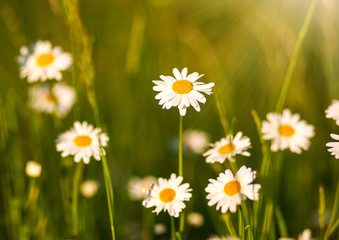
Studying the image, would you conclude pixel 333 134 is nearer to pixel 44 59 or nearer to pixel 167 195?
pixel 167 195

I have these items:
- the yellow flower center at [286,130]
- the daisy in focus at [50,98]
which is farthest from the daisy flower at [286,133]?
the daisy in focus at [50,98]

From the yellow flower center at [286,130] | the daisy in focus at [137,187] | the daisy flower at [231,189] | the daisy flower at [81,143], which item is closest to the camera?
the daisy flower at [231,189]

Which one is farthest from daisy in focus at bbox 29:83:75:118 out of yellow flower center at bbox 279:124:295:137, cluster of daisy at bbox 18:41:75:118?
yellow flower center at bbox 279:124:295:137

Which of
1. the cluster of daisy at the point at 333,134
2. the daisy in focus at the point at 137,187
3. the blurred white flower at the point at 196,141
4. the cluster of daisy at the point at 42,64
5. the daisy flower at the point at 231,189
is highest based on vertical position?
the cluster of daisy at the point at 42,64

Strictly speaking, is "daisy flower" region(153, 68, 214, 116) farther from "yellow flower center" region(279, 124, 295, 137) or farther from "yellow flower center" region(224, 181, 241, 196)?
"yellow flower center" region(279, 124, 295, 137)

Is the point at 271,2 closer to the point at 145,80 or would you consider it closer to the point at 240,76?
the point at 145,80

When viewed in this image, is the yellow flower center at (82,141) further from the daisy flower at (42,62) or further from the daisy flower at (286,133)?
the daisy flower at (286,133)

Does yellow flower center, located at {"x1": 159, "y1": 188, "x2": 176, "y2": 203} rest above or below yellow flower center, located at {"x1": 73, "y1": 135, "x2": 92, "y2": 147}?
below
